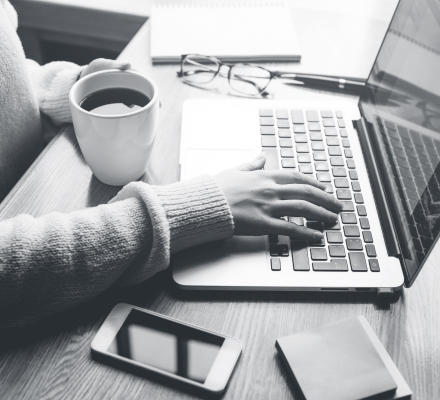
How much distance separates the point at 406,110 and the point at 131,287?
0.41 meters

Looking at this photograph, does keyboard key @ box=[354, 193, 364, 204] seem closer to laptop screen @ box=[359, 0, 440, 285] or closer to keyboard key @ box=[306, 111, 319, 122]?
laptop screen @ box=[359, 0, 440, 285]

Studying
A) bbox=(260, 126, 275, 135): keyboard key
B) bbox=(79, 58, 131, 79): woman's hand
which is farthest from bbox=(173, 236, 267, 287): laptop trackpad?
bbox=(79, 58, 131, 79): woman's hand

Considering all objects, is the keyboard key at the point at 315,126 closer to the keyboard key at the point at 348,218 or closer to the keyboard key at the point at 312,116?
the keyboard key at the point at 312,116

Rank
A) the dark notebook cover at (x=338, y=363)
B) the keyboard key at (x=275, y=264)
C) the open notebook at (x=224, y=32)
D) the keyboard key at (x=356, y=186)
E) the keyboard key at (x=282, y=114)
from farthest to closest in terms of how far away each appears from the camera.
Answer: the open notebook at (x=224, y=32), the keyboard key at (x=282, y=114), the keyboard key at (x=356, y=186), the keyboard key at (x=275, y=264), the dark notebook cover at (x=338, y=363)

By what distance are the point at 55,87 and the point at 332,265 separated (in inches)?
20.0

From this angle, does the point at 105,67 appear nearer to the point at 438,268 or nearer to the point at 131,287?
the point at 131,287

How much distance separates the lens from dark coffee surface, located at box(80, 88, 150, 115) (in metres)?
0.57

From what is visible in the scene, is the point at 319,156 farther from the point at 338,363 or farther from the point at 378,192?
the point at 338,363

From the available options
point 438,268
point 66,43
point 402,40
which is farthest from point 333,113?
point 66,43

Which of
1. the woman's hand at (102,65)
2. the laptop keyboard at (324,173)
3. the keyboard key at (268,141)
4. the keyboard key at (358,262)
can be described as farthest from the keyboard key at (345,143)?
the woman's hand at (102,65)

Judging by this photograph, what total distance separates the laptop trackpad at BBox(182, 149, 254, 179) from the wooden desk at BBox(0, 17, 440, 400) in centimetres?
11

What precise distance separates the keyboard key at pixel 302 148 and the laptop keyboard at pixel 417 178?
0.11 meters

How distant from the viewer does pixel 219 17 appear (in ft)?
3.00

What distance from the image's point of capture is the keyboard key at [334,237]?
542mm
